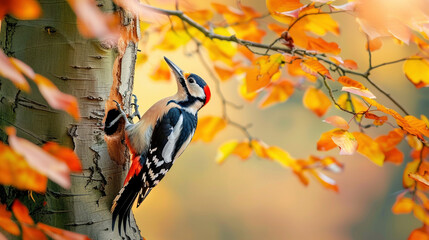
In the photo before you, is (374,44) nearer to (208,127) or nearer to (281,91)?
(281,91)

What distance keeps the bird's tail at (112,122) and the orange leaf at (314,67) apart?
2.05 ft

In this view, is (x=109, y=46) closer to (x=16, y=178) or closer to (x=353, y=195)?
(x=16, y=178)

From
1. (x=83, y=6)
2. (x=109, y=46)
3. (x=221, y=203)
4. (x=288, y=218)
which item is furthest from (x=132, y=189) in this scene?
(x=288, y=218)

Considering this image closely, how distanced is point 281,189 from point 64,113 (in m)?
3.97

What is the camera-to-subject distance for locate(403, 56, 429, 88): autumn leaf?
148 cm

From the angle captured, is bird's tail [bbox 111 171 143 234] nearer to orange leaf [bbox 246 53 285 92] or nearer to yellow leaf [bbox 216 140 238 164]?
orange leaf [bbox 246 53 285 92]

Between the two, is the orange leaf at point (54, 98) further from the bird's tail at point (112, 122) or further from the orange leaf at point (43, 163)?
the bird's tail at point (112, 122)

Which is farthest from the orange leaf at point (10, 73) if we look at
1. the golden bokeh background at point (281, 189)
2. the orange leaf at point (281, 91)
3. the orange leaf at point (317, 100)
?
the golden bokeh background at point (281, 189)

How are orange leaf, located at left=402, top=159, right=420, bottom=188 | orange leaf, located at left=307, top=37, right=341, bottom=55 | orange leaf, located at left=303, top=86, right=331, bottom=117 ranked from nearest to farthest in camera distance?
orange leaf, located at left=307, top=37, right=341, bottom=55
orange leaf, located at left=402, top=159, right=420, bottom=188
orange leaf, located at left=303, top=86, right=331, bottom=117

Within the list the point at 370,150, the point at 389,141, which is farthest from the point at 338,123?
the point at 389,141

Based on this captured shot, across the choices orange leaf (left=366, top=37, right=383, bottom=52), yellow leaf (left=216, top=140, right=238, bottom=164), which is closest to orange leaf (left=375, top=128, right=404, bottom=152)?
orange leaf (left=366, top=37, right=383, bottom=52)

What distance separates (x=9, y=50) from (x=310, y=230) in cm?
430

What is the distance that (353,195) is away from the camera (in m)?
4.95

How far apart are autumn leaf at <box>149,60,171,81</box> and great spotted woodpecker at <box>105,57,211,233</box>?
35cm
